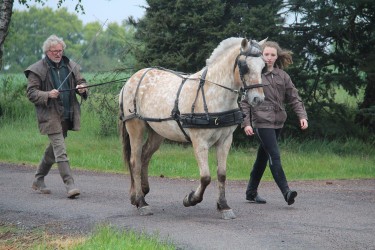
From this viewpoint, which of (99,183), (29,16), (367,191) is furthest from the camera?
(29,16)

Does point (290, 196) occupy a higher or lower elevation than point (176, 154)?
higher

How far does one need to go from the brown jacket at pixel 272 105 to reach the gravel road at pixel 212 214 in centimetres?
116

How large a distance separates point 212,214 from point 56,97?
305 cm

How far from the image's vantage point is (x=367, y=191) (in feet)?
39.0

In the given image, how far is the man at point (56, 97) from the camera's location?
1098 centimetres

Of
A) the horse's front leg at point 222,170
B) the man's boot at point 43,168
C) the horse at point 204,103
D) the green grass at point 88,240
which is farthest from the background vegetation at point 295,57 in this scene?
the green grass at point 88,240

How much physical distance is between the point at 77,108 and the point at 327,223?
175 inches

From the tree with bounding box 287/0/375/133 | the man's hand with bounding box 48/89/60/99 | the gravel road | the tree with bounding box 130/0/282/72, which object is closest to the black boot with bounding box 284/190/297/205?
the gravel road

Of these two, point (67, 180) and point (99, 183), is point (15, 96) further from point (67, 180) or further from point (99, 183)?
point (67, 180)

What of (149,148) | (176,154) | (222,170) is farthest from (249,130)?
(176,154)

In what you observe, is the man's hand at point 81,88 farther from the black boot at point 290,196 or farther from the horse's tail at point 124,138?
the black boot at point 290,196

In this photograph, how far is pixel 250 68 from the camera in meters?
→ 8.77

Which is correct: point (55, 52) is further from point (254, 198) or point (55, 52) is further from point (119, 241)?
point (119, 241)

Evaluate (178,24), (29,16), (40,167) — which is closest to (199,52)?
(178,24)
